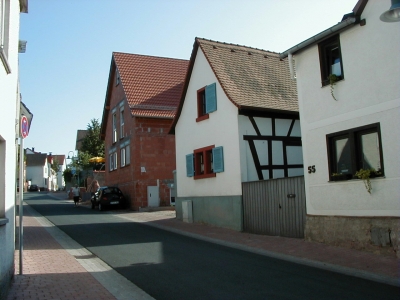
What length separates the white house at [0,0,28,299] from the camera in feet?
23.0

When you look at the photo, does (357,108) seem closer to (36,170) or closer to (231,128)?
(231,128)

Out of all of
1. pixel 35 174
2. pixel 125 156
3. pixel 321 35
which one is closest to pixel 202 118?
pixel 321 35

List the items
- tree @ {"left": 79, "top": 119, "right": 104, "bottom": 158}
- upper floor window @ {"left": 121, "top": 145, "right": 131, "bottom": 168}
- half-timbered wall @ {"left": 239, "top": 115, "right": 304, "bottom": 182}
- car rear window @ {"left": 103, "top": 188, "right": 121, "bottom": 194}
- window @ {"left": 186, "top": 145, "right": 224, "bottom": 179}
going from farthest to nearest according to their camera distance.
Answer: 1. tree @ {"left": 79, "top": 119, "right": 104, "bottom": 158}
2. upper floor window @ {"left": 121, "top": 145, "right": 131, "bottom": 168}
3. car rear window @ {"left": 103, "top": 188, "right": 121, "bottom": 194}
4. window @ {"left": 186, "top": 145, "right": 224, "bottom": 179}
5. half-timbered wall @ {"left": 239, "top": 115, "right": 304, "bottom": 182}

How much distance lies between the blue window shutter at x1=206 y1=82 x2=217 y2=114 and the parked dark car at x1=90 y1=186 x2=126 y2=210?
1188 cm

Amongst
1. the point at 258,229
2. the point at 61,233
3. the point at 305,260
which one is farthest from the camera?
the point at 61,233

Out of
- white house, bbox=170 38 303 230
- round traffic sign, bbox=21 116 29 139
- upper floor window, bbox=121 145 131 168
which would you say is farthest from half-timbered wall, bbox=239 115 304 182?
upper floor window, bbox=121 145 131 168

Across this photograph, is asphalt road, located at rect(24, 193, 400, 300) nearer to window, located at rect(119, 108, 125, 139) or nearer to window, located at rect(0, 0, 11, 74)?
window, located at rect(0, 0, 11, 74)

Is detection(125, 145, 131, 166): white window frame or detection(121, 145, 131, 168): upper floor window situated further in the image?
detection(121, 145, 131, 168): upper floor window

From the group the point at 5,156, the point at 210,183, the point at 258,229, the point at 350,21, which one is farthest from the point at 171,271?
the point at 210,183

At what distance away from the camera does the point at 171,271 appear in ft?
30.0

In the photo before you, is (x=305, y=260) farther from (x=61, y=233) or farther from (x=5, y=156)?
(x=61, y=233)

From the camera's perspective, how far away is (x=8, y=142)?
7.63m

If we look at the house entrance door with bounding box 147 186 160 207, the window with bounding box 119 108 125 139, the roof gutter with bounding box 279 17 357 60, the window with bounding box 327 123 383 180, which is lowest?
the house entrance door with bounding box 147 186 160 207

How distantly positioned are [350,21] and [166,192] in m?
18.6
